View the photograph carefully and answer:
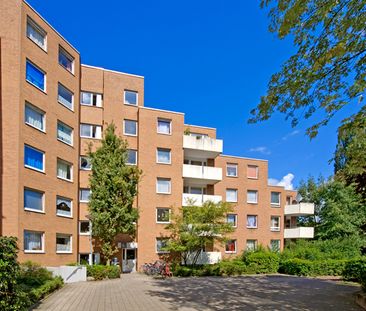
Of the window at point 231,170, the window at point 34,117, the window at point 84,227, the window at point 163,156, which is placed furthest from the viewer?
the window at point 231,170

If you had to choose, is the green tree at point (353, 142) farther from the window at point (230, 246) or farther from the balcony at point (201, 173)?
the window at point (230, 246)

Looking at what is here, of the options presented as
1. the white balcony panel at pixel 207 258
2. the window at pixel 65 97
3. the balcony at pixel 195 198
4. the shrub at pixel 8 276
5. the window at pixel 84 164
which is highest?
the window at pixel 65 97

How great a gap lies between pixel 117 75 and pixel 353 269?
23.2m

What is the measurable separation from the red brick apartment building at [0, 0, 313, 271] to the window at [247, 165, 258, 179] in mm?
148

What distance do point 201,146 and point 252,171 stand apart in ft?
27.9

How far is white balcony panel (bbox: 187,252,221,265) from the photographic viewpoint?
30.9 meters

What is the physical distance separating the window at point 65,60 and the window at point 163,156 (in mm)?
9527

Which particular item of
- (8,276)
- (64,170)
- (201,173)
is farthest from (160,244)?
(8,276)

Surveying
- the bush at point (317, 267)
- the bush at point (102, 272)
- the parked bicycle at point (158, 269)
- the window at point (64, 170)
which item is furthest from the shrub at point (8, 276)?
the bush at point (317, 267)

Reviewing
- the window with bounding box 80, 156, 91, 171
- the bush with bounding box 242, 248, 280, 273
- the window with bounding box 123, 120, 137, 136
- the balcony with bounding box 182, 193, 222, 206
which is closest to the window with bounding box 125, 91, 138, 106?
the window with bounding box 123, 120, 137, 136

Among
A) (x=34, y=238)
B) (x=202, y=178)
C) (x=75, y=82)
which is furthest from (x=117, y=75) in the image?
(x=34, y=238)

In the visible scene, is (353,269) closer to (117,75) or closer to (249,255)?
(249,255)

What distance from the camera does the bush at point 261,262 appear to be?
29.1m

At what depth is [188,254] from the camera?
3045 centimetres
